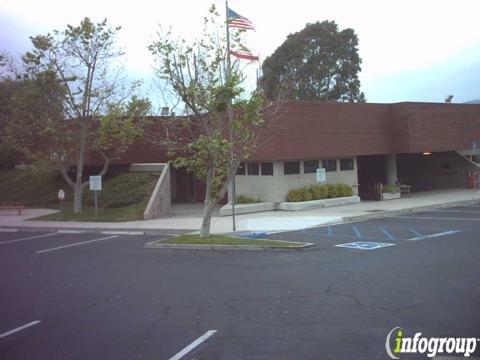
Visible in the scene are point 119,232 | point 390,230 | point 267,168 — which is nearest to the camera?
point 390,230

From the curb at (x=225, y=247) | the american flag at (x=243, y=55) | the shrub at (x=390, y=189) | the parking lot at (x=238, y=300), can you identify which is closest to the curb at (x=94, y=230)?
the curb at (x=225, y=247)

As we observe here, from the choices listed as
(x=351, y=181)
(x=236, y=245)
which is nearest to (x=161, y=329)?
(x=236, y=245)

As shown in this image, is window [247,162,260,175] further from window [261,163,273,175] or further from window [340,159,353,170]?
window [340,159,353,170]

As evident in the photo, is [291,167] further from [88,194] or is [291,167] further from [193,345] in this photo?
[193,345]

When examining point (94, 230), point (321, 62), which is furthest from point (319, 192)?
point (321, 62)

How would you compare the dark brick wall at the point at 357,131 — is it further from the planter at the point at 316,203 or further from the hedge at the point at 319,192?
the planter at the point at 316,203

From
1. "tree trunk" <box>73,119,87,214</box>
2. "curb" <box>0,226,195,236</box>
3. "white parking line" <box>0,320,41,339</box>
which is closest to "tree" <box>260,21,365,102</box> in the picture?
"tree trunk" <box>73,119,87,214</box>

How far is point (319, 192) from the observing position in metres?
27.5

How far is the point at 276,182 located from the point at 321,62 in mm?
36985

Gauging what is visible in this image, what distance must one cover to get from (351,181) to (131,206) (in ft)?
38.9

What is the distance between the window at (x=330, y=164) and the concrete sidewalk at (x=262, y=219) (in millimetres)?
2501

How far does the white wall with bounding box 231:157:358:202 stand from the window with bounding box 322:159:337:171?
172 mm

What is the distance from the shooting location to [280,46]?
61844mm

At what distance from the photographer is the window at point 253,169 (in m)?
27.8
